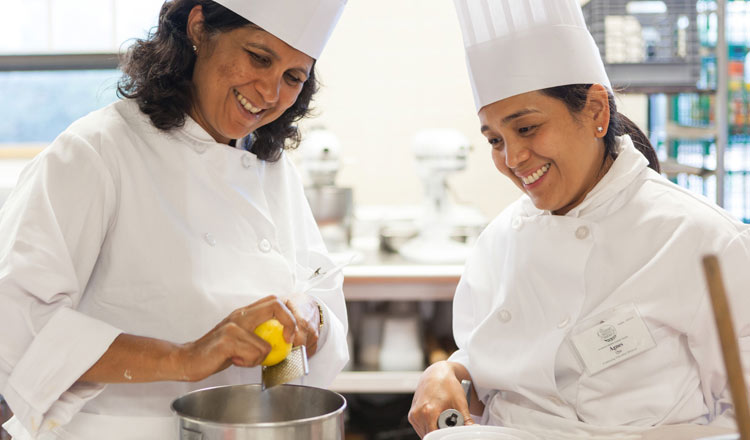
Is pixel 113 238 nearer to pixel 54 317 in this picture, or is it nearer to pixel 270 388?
pixel 54 317

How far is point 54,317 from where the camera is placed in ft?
3.61

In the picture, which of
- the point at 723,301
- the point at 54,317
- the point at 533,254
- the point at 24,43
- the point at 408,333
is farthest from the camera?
the point at 24,43

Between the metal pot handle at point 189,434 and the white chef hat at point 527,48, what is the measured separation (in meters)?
0.76

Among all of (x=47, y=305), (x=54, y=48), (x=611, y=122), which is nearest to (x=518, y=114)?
(x=611, y=122)

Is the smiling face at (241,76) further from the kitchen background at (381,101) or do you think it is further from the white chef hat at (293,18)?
the kitchen background at (381,101)

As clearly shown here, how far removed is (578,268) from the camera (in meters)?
1.28

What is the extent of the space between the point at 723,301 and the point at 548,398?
2.78 feet

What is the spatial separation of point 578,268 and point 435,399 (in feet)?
1.12

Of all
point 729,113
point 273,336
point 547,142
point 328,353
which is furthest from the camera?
point 729,113

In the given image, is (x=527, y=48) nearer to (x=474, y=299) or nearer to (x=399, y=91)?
(x=474, y=299)

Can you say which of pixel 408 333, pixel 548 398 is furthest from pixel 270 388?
pixel 408 333

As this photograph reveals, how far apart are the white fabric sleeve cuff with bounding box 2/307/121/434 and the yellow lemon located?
244mm

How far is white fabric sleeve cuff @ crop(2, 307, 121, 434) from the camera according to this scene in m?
1.09

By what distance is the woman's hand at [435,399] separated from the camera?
1296mm
